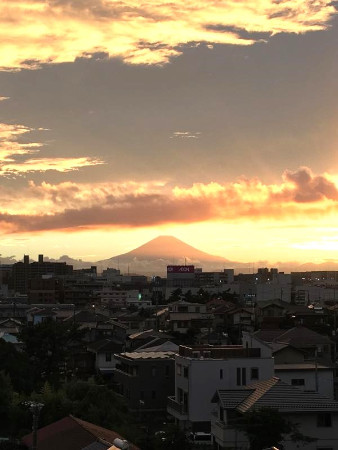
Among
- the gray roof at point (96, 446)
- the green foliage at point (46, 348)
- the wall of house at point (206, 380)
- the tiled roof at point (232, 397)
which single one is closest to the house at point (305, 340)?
the green foliage at point (46, 348)

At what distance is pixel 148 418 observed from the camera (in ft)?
131

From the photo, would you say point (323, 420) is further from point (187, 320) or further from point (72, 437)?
point (187, 320)

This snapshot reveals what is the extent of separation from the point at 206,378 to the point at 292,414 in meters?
10.3

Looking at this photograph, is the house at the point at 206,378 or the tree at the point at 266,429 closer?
the tree at the point at 266,429

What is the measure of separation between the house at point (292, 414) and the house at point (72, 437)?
3.50 m

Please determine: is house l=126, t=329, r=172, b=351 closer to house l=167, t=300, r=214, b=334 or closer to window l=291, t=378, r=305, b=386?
house l=167, t=300, r=214, b=334

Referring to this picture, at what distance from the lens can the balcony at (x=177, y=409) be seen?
35.7 metres

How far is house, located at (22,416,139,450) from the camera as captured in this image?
22853mm

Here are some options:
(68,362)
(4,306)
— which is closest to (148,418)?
(68,362)

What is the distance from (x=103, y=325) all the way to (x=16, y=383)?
31811 millimetres

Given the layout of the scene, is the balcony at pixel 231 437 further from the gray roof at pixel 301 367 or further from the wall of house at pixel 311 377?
the gray roof at pixel 301 367

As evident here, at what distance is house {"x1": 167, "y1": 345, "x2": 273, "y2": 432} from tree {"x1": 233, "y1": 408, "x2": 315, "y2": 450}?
10.5 metres

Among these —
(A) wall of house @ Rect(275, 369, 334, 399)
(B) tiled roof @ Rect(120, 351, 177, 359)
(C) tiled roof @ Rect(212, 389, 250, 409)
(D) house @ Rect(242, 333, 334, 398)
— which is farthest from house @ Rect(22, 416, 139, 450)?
(B) tiled roof @ Rect(120, 351, 177, 359)

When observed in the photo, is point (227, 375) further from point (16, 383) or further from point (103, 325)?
point (103, 325)
